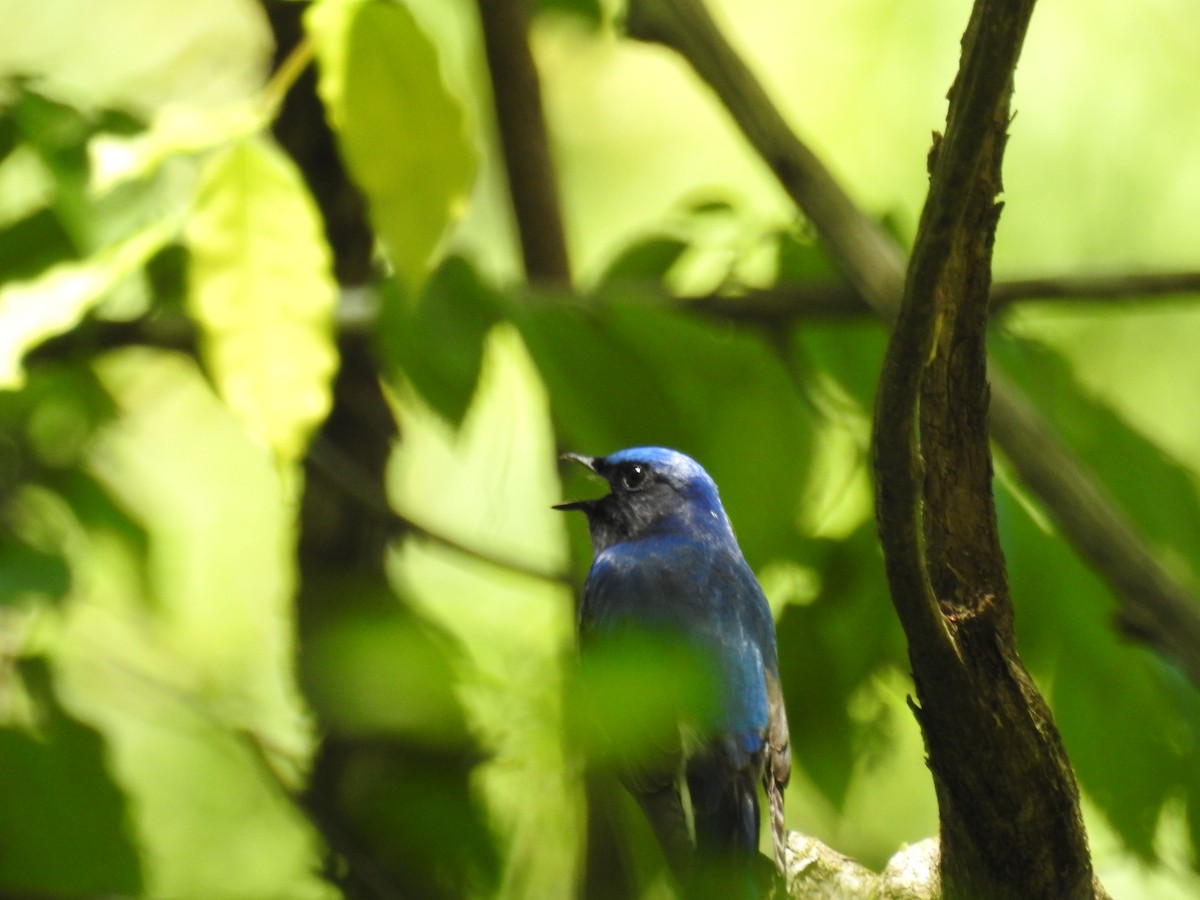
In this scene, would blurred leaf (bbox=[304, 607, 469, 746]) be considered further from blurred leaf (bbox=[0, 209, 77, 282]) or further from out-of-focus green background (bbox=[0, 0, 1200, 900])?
blurred leaf (bbox=[0, 209, 77, 282])

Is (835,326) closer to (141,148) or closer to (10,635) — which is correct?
(141,148)

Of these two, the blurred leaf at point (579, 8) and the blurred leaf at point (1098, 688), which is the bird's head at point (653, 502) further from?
the blurred leaf at point (579, 8)

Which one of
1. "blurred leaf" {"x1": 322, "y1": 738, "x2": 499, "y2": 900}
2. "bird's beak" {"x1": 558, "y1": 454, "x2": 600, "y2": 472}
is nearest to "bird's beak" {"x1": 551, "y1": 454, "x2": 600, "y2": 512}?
"bird's beak" {"x1": 558, "y1": 454, "x2": 600, "y2": 472}

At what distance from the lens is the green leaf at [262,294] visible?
1854 millimetres

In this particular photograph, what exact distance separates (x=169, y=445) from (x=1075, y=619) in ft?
15.1

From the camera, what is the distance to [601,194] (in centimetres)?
684

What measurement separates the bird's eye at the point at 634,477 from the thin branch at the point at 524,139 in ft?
2.19

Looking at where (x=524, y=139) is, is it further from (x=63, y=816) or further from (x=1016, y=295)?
(x=63, y=816)

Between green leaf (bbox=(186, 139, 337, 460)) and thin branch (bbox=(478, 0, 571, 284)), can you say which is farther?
thin branch (bbox=(478, 0, 571, 284))

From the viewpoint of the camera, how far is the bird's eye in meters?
3.69

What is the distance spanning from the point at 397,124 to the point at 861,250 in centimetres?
99

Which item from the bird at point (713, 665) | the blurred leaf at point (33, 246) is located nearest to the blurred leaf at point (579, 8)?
the bird at point (713, 665)

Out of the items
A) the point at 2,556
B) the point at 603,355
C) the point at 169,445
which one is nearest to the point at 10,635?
the point at 2,556

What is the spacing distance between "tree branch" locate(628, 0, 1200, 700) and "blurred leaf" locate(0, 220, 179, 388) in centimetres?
114
